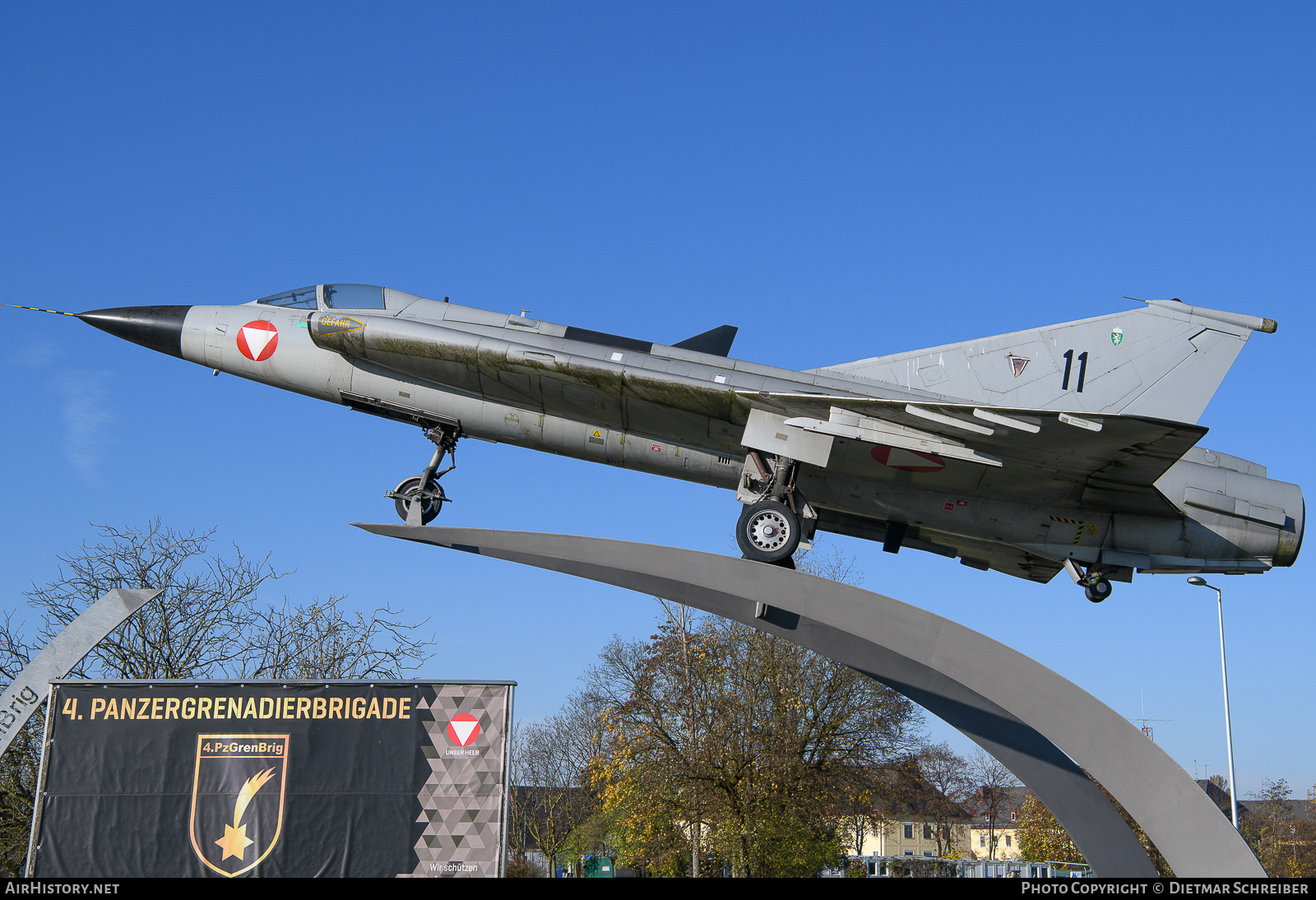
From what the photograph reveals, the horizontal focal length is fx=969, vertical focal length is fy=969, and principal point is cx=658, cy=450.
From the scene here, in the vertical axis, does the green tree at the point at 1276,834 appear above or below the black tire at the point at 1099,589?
below

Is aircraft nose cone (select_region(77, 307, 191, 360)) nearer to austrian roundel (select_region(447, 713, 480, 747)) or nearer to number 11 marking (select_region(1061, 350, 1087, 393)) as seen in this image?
austrian roundel (select_region(447, 713, 480, 747))

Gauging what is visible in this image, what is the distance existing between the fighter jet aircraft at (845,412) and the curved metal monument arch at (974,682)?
2.19 metres

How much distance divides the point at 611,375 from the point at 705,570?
3.54 m

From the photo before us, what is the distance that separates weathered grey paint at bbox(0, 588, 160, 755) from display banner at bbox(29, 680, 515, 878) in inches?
32.1

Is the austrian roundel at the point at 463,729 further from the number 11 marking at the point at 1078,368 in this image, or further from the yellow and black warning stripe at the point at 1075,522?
the number 11 marking at the point at 1078,368

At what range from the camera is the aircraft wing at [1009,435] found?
11.3 metres

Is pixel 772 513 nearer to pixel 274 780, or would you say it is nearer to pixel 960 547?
pixel 960 547

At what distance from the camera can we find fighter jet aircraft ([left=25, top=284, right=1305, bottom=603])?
1212 cm

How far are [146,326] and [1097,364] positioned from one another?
13.6m

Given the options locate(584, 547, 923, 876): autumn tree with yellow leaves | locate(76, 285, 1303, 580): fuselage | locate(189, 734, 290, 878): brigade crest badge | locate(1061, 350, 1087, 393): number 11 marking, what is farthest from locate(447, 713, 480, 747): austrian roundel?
locate(584, 547, 923, 876): autumn tree with yellow leaves

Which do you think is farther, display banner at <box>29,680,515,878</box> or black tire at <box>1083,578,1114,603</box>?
black tire at <box>1083,578,1114,603</box>

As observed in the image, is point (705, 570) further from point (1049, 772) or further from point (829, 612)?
point (1049, 772)

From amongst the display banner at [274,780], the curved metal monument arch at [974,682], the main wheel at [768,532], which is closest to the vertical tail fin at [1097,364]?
the main wheel at [768,532]

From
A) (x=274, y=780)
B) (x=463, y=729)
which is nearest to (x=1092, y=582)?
(x=463, y=729)
